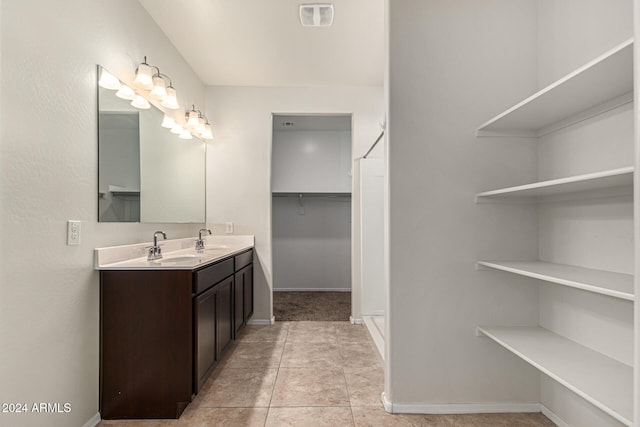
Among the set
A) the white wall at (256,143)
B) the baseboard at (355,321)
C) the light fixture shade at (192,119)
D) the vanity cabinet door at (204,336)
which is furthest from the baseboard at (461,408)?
the light fixture shade at (192,119)

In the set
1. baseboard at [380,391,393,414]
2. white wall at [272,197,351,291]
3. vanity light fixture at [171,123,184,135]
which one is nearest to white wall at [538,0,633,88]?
baseboard at [380,391,393,414]

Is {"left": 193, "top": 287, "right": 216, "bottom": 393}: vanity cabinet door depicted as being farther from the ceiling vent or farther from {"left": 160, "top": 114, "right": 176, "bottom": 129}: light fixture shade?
the ceiling vent

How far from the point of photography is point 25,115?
138cm

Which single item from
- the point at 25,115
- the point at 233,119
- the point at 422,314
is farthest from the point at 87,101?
the point at 422,314

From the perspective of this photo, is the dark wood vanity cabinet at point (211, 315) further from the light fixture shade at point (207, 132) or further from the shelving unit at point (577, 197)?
the shelving unit at point (577, 197)

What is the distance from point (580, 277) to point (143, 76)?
266cm

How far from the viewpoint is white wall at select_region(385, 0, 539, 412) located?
75.7 inches

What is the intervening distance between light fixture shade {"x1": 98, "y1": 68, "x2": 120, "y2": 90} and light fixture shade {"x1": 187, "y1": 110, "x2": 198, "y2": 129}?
3.57 ft

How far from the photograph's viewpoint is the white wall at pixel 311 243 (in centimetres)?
539

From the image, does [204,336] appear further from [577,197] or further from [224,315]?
[577,197]

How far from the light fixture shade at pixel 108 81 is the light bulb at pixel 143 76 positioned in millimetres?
228

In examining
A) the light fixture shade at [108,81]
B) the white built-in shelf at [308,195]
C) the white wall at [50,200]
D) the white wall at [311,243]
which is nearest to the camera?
the white wall at [50,200]

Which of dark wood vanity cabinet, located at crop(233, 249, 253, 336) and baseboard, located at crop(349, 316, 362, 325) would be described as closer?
dark wood vanity cabinet, located at crop(233, 249, 253, 336)

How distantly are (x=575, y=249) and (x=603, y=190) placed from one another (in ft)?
1.06
